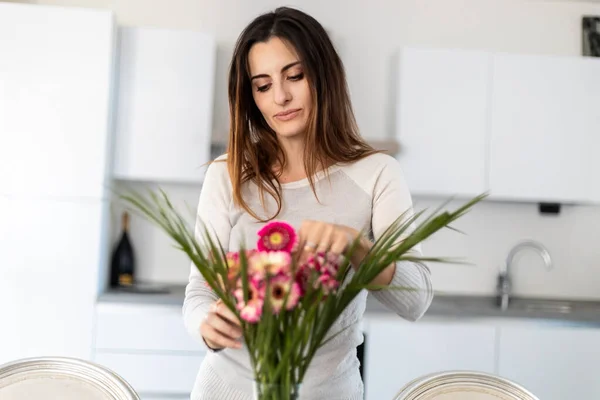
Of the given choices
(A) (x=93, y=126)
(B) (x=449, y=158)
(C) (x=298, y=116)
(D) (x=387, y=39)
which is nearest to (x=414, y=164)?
(B) (x=449, y=158)

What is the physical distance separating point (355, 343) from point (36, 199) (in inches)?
83.0

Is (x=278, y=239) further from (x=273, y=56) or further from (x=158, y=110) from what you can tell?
(x=158, y=110)

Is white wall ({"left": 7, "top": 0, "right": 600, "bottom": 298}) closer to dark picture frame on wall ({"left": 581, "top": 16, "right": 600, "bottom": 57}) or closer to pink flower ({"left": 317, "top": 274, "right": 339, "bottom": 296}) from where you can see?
dark picture frame on wall ({"left": 581, "top": 16, "right": 600, "bottom": 57})

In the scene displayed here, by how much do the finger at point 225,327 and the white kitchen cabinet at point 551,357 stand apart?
2.44 metres

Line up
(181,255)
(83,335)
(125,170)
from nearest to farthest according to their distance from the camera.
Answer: (83,335), (125,170), (181,255)

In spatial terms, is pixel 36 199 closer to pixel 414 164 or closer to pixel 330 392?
pixel 414 164

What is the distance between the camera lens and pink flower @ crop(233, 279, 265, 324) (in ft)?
2.81

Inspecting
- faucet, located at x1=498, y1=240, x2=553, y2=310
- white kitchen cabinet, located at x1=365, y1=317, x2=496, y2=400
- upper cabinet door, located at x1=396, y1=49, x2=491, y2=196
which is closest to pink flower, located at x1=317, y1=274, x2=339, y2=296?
white kitchen cabinet, located at x1=365, y1=317, x2=496, y2=400

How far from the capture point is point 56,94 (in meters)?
3.23

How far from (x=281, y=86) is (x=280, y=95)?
29 millimetres

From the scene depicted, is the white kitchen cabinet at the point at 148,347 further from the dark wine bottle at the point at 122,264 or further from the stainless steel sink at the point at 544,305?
the stainless steel sink at the point at 544,305

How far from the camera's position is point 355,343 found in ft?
5.10

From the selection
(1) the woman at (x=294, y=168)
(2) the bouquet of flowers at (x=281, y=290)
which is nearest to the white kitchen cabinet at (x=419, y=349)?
(1) the woman at (x=294, y=168)

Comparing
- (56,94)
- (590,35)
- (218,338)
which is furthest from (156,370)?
(590,35)
